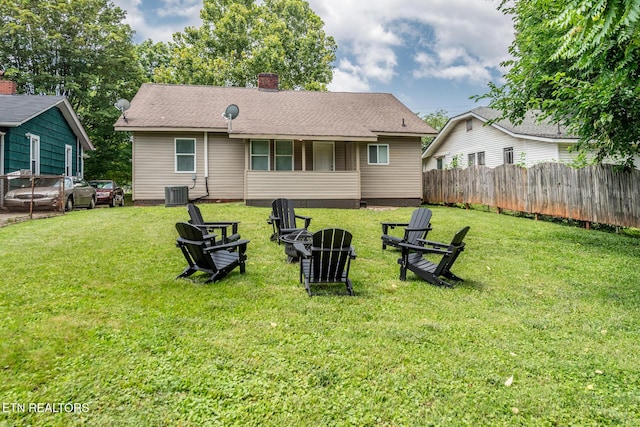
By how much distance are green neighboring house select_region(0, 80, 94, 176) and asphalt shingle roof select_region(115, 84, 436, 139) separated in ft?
12.3

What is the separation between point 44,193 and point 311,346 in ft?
→ 41.2

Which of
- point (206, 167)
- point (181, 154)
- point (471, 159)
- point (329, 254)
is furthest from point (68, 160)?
point (471, 159)

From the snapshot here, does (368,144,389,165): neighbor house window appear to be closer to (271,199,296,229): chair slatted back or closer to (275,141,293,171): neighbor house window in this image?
(275,141,293,171): neighbor house window

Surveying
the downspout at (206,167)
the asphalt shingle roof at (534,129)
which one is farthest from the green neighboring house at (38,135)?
the asphalt shingle roof at (534,129)

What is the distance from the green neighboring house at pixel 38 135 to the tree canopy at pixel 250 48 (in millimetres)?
10498

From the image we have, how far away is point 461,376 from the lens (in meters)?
2.66

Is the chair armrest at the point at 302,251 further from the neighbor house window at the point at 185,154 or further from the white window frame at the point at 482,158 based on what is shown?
the white window frame at the point at 482,158

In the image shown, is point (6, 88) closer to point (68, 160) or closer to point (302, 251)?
point (68, 160)

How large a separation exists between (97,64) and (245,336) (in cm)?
2838

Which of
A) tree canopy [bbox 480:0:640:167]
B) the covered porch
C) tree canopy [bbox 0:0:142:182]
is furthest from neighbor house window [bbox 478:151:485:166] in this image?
tree canopy [bbox 0:0:142:182]

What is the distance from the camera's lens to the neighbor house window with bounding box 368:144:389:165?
1575 centimetres

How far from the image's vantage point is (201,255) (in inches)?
185

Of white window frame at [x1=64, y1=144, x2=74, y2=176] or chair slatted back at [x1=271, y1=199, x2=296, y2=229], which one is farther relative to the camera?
white window frame at [x1=64, y1=144, x2=74, y2=176]

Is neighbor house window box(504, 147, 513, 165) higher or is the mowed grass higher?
neighbor house window box(504, 147, 513, 165)
